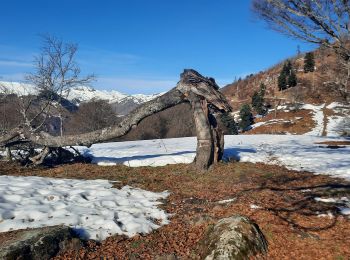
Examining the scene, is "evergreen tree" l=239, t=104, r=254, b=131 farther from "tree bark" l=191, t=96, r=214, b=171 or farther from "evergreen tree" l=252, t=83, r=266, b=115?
"tree bark" l=191, t=96, r=214, b=171

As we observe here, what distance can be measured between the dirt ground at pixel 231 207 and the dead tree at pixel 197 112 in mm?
787

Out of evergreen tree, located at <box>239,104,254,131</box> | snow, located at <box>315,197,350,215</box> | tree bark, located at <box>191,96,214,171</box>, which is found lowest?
snow, located at <box>315,197,350,215</box>

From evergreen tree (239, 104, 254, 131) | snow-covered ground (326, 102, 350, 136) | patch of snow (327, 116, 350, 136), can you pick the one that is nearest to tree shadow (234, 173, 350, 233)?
snow-covered ground (326, 102, 350, 136)

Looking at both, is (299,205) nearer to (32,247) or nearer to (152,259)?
(152,259)

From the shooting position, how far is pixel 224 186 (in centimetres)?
1122

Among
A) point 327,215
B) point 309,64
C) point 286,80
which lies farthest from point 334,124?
point 327,215

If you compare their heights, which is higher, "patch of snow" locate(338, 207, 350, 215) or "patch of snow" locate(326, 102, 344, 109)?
"patch of snow" locate(326, 102, 344, 109)

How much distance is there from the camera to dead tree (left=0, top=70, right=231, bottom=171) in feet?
43.0

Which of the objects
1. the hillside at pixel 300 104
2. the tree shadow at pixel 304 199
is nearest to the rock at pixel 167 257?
the tree shadow at pixel 304 199

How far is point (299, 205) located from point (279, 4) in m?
7.43

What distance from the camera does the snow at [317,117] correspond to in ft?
189

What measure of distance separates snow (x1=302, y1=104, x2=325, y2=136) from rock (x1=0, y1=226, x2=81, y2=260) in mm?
53330

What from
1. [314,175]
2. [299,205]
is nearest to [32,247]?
[299,205]

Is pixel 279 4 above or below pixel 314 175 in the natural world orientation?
above
